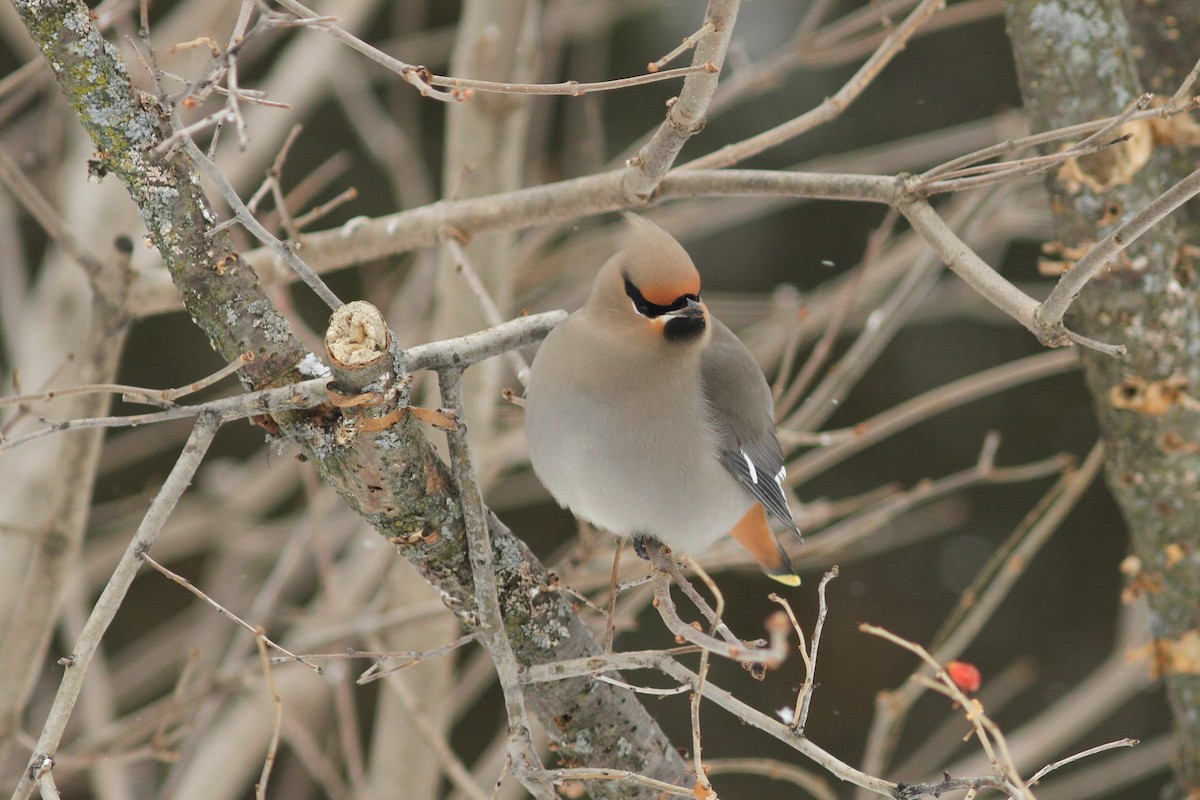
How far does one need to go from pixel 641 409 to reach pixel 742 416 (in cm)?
30

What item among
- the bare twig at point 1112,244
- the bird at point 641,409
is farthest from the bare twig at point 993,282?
the bird at point 641,409

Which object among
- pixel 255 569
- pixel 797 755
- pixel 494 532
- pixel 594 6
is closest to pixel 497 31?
pixel 494 532

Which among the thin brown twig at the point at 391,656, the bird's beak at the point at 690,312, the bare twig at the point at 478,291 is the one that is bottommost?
the thin brown twig at the point at 391,656

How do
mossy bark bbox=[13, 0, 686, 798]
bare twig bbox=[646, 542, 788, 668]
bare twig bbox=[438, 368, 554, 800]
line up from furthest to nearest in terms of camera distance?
bare twig bbox=[438, 368, 554, 800] → mossy bark bbox=[13, 0, 686, 798] → bare twig bbox=[646, 542, 788, 668]

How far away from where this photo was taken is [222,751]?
4918 millimetres

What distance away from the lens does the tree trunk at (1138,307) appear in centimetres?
277

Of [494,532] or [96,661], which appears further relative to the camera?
[96,661]

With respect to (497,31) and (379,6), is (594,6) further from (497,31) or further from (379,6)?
(497,31)

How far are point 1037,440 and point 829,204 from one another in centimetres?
182

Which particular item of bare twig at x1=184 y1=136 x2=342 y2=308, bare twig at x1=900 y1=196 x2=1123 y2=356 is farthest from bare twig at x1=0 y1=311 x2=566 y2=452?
bare twig at x1=900 y1=196 x2=1123 y2=356

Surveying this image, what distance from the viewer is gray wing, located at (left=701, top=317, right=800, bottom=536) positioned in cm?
278

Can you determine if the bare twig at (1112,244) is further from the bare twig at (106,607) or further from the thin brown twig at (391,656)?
the bare twig at (106,607)

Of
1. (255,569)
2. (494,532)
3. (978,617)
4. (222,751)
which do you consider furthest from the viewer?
(255,569)

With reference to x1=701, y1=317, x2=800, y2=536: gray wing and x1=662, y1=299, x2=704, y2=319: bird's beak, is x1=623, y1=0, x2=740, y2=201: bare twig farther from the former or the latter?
x1=701, y1=317, x2=800, y2=536: gray wing
